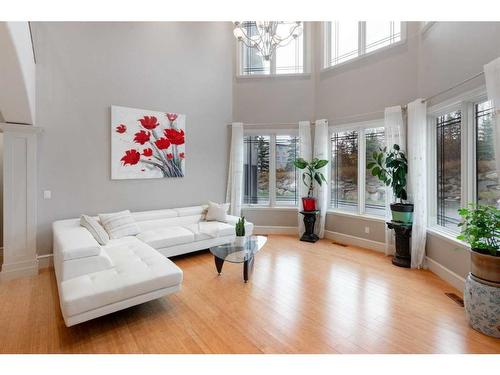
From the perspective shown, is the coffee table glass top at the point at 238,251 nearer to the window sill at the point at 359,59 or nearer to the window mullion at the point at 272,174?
the window mullion at the point at 272,174

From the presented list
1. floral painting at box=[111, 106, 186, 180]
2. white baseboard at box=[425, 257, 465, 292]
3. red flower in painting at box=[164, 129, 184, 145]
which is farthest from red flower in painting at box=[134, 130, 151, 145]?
white baseboard at box=[425, 257, 465, 292]

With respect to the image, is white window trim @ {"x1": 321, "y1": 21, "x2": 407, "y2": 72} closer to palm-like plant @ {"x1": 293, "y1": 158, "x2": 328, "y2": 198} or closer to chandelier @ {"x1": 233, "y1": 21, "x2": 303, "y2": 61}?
palm-like plant @ {"x1": 293, "y1": 158, "x2": 328, "y2": 198}

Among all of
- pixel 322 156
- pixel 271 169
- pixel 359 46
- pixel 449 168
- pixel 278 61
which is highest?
pixel 278 61

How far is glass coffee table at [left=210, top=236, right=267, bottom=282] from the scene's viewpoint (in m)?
3.29

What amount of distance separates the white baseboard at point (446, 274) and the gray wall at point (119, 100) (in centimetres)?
393

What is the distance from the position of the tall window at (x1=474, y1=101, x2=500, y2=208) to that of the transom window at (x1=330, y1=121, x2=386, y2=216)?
165 cm

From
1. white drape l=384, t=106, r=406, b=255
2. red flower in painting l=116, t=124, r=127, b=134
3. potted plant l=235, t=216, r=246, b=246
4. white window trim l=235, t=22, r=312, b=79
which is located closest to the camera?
potted plant l=235, t=216, r=246, b=246

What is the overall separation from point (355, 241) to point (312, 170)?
1609mm

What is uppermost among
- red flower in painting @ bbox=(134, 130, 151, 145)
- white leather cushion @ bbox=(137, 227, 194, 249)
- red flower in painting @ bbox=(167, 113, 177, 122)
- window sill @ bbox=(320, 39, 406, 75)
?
window sill @ bbox=(320, 39, 406, 75)

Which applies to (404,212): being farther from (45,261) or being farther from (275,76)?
(45,261)

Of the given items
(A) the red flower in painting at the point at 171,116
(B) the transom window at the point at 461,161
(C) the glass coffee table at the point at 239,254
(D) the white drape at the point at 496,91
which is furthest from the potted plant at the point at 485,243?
(A) the red flower in painting at the point at 171,116

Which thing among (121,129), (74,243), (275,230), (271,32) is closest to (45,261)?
(74,243)

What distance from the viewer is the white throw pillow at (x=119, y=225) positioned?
3.84 metres

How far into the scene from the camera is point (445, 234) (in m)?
3.51
